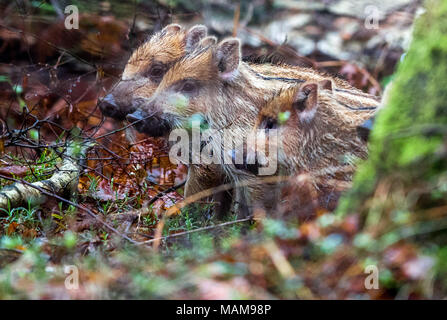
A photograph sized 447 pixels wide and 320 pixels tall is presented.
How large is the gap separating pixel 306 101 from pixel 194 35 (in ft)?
6.45

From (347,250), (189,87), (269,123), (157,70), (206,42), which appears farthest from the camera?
(157,70)

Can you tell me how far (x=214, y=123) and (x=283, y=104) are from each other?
0.76 meters

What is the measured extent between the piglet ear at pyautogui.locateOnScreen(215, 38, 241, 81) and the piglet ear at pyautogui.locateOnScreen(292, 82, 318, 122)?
811 mm

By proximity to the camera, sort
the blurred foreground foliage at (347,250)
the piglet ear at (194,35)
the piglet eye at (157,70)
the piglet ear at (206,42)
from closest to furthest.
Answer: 1. the blurred foreground foliage at (347,250)
2. the piglet ear at (206,42)
3. the piglet eye at (157,70)
4. the piglet ear at (194,35)

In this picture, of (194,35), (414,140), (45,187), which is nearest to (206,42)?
(194,35)

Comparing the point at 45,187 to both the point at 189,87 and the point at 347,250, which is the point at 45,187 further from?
the point at 347,250

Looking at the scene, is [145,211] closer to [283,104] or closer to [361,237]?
[283,104]

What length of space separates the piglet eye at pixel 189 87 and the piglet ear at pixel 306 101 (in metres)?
1.07

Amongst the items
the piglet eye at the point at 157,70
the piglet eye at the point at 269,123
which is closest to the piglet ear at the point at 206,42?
the piglet eye at the point at 157,70

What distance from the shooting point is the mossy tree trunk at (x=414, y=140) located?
3158 millimetres

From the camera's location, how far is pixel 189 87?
5559 millimetres

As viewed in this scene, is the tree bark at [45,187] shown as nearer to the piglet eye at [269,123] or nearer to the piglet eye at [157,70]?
the piglet eye at [157,70]
